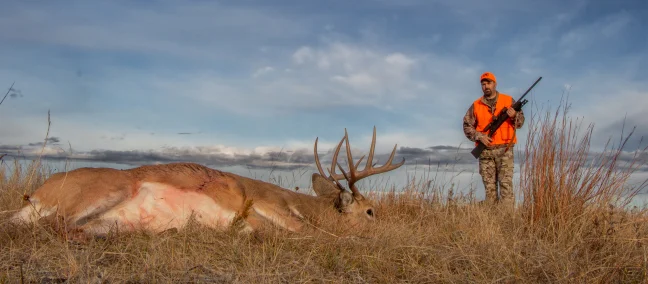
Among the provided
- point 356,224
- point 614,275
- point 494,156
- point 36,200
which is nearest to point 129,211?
point 36,200

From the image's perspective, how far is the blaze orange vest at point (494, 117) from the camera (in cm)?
985

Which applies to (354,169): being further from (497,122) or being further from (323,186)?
(497,122)

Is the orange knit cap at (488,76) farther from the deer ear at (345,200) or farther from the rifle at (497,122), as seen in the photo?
the deer ear at (345,200)

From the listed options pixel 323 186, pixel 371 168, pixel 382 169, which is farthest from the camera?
pixel 323 186

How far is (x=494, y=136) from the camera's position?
9.91 metres

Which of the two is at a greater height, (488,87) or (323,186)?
(488,87)

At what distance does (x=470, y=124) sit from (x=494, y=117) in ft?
1.87

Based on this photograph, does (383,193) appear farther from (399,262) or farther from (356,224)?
(399,262)

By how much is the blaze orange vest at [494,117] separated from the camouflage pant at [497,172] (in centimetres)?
18

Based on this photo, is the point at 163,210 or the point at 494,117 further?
the point at 494,117

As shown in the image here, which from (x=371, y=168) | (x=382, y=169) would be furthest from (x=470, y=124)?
(x=371, y=168)

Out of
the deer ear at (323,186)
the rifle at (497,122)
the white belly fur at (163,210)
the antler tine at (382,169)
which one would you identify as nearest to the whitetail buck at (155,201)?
the white belly fur at (163,210)

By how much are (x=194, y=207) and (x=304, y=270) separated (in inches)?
69.3

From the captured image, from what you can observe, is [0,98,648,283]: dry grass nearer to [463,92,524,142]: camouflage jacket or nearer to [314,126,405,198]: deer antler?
[314,126,405,198]: deer antler
